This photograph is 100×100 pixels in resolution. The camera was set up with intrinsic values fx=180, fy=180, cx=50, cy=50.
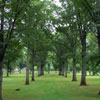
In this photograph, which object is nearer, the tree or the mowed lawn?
the tree

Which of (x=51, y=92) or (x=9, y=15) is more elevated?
(x=9, y=15)

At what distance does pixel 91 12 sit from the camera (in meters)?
13.4

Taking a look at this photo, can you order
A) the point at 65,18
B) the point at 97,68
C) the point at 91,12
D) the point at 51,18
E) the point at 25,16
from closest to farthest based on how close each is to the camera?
the point at 25,16 → the point at 91,12 → the point at 97,68 → the point at 65,18 → the point at 51,18

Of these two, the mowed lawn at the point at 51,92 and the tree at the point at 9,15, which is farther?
the mowed lawn at the point at 51,92

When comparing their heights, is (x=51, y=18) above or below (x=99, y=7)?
above

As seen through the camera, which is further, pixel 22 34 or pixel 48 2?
pixel 48 2

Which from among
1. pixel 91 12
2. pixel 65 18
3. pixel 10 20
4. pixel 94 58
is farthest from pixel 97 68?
pixel 65 18

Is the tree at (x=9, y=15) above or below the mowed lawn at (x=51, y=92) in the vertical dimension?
above

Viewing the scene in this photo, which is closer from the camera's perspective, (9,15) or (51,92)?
(9,15)

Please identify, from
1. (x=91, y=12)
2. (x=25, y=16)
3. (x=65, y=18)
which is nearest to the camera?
(x=25, y=16)

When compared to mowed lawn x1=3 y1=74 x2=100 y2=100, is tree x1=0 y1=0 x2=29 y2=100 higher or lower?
higher

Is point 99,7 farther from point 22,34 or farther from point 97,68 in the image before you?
point 22,34

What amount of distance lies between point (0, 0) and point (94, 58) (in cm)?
755

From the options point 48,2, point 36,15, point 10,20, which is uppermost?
point 48,2
